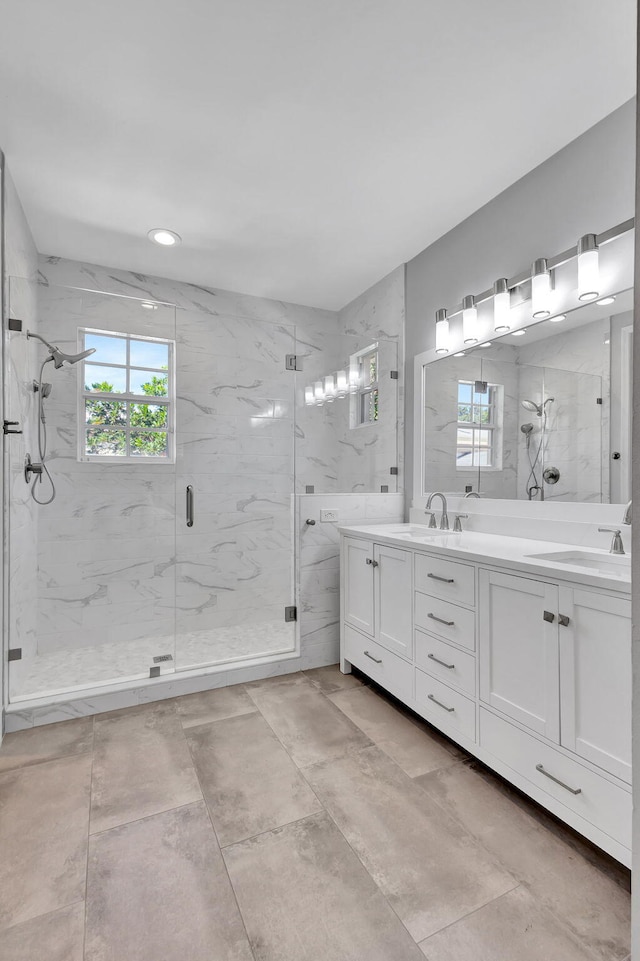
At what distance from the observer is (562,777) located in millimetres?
1409

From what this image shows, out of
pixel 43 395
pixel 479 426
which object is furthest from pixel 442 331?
pixel 43 395

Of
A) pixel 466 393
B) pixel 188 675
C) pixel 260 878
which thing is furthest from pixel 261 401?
pixel 260 878

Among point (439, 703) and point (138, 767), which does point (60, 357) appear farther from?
point (439, 703)

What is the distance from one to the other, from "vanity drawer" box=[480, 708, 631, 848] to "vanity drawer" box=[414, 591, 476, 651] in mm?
269

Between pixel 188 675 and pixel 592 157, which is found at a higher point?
pixel 592 157

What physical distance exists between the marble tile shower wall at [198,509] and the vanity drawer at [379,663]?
0.28 meters

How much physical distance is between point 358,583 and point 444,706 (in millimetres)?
827

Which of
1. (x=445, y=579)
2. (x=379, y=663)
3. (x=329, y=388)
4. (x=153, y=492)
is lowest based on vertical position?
(x=379, y=663)

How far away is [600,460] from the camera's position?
1924mm

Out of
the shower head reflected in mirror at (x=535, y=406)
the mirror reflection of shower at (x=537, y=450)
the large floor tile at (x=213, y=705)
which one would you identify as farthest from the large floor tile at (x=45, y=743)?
the shower head reflected in mirror at (x=535, y=406)

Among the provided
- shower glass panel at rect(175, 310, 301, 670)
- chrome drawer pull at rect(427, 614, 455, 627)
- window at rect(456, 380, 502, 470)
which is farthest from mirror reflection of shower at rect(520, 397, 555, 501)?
shower glass panel at rect(175, 310, 301, 670)

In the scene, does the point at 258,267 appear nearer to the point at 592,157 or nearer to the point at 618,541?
the point at 592,157

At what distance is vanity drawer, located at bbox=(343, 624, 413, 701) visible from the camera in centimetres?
217

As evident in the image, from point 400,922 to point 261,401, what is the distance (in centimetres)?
250
